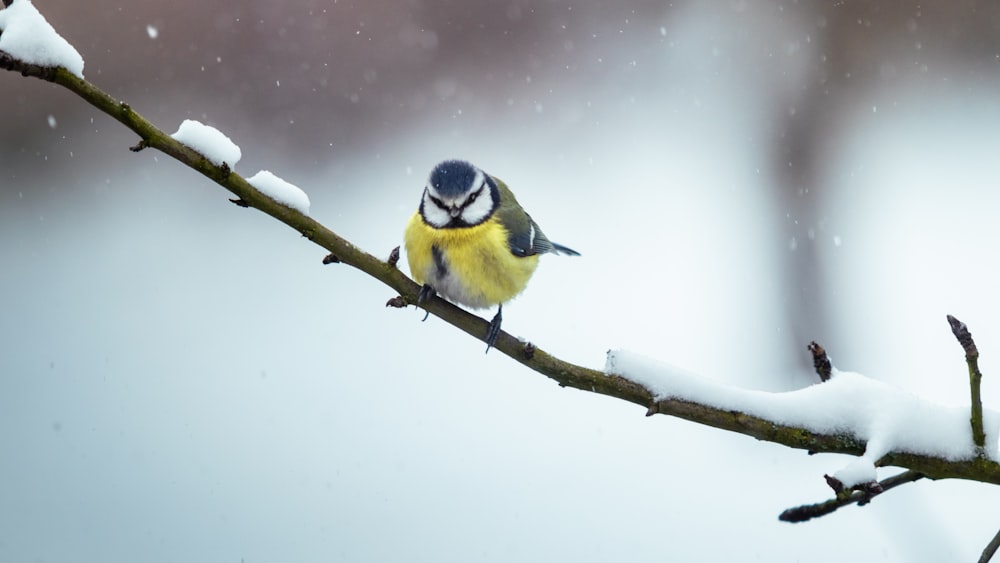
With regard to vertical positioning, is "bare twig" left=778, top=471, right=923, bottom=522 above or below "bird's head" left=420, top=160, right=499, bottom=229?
below

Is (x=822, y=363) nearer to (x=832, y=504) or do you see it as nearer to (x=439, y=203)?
(x=832, y=504)

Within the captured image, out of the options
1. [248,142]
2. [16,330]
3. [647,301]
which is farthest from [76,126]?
[647,301]

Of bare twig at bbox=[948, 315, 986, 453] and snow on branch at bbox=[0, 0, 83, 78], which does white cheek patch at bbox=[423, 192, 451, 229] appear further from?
bare twig at bbox=[948, 315, 986, 453]

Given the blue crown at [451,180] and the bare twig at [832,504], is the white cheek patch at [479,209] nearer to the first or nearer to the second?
the blue crown at [451,180]

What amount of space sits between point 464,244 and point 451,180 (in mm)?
200

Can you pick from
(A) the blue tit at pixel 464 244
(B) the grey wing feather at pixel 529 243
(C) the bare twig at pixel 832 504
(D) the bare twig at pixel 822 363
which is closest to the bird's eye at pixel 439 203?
(A) the blue tit at pixel 464 244

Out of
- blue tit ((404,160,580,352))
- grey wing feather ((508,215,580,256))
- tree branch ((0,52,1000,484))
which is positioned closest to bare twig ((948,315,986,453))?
tree branch ((0,52,1000,484))

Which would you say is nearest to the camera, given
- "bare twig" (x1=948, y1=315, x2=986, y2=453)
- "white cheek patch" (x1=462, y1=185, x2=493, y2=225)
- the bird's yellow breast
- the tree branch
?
"bare twig" (x1=948, y1=315, x2=986, y2=453)

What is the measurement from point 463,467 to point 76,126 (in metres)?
4.77

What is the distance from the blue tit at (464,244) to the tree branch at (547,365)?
2.16 ft

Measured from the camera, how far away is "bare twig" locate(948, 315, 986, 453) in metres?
1.29

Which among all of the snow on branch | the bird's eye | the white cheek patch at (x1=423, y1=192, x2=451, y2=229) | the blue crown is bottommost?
the snow on branch

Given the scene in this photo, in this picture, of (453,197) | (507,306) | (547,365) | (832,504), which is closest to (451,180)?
(453,197)

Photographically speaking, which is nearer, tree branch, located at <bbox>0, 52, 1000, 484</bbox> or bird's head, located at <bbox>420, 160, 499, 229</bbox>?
tree branch, located at <bbox>0, 52, 1000, 484</bbox>
